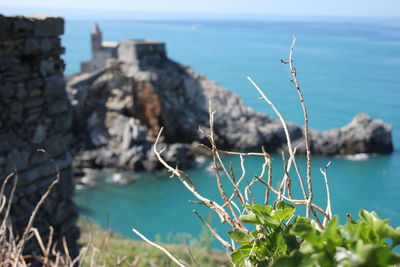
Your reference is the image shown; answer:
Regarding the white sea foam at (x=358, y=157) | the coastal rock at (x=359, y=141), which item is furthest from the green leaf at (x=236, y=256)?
the coastal rock at (x=359, y=141)

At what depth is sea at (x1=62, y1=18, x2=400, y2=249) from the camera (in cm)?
1614

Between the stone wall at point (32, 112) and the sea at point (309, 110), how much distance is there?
1985 millimetres

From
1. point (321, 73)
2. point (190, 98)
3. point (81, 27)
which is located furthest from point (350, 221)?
point (81, 27)

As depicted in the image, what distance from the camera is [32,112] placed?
14.3 ft

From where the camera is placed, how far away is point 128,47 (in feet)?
87.6

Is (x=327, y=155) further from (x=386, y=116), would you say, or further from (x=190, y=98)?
(x=190, y=98)

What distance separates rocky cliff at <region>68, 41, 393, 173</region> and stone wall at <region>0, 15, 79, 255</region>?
56.5ft

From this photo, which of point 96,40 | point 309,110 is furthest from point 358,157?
point 96,40

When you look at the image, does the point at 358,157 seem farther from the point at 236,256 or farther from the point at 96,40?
the point at 236,256

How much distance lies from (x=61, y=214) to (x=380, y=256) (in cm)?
447

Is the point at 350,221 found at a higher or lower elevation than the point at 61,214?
higher

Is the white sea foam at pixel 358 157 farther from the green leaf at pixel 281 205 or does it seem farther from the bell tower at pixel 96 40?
the green leaf at pixel 281 205

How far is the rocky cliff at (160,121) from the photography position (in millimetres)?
23141

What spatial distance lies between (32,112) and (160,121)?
20.8 metres
